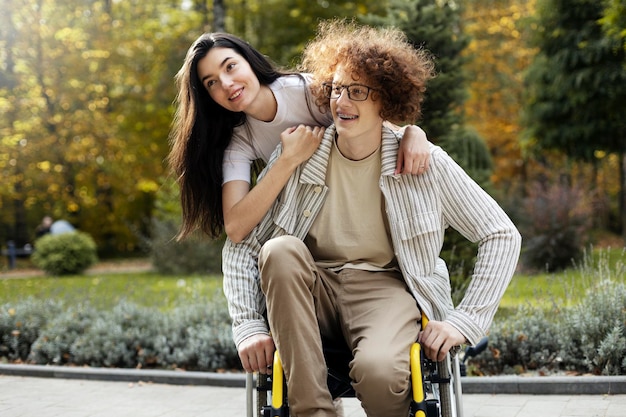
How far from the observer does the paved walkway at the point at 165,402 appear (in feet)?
13.4

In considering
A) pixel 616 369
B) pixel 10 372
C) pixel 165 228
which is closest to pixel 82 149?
pixel 165 228

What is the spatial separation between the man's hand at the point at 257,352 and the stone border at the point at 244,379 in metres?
2.26

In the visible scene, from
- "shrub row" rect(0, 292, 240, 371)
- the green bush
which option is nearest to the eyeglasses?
"shrub row" rect(0, 292, 240, 371)

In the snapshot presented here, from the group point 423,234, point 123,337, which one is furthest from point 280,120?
point 123,337

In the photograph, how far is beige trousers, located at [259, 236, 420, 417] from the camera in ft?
7.81

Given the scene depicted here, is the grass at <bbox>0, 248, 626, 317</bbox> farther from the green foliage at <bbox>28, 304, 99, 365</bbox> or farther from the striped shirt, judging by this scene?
the striped shirt

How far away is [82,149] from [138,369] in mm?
15513

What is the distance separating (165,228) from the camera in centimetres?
1444

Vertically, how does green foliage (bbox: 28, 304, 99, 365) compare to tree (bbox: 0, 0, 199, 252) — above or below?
below

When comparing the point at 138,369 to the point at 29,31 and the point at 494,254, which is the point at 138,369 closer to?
the point at 494,254

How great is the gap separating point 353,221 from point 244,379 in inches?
97.1

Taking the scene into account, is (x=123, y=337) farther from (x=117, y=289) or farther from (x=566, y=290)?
(x=117, y=289)

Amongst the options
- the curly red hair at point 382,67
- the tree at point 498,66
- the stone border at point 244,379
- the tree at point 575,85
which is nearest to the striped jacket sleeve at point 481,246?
the curly red hair at point 382,67

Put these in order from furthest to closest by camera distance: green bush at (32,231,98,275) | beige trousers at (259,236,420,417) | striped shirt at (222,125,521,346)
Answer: green bush at (32,231,98,275) < striped shirt at (222,125,521,346) < beige trousers at (259,236,420,417)
